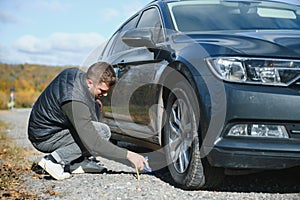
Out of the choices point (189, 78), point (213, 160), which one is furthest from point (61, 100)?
point (213, 160)

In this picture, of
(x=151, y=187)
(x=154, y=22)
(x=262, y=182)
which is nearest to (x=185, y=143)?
(x=151, y=187)

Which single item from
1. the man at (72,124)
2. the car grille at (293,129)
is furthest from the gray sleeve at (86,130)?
the car grille at (293,129)

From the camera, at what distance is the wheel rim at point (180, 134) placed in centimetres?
332

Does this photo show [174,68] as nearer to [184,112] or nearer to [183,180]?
[184,112]

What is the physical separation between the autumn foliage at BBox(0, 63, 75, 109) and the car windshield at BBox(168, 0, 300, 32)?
25170 millimetres

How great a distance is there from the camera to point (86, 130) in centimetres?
362

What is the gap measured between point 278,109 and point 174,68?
101 cm

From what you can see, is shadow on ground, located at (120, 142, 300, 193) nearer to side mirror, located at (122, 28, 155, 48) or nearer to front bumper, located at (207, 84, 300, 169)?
front bumper, located at (207, 84, 300, 169)

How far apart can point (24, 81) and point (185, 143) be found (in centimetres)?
4734

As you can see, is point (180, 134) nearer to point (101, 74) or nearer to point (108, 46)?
point (101, 74)

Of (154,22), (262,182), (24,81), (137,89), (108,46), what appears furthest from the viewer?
(24,81)

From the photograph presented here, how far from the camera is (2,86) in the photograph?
133 feet

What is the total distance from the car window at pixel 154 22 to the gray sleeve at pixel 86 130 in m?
1.05

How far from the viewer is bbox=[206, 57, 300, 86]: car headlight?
111 inches
